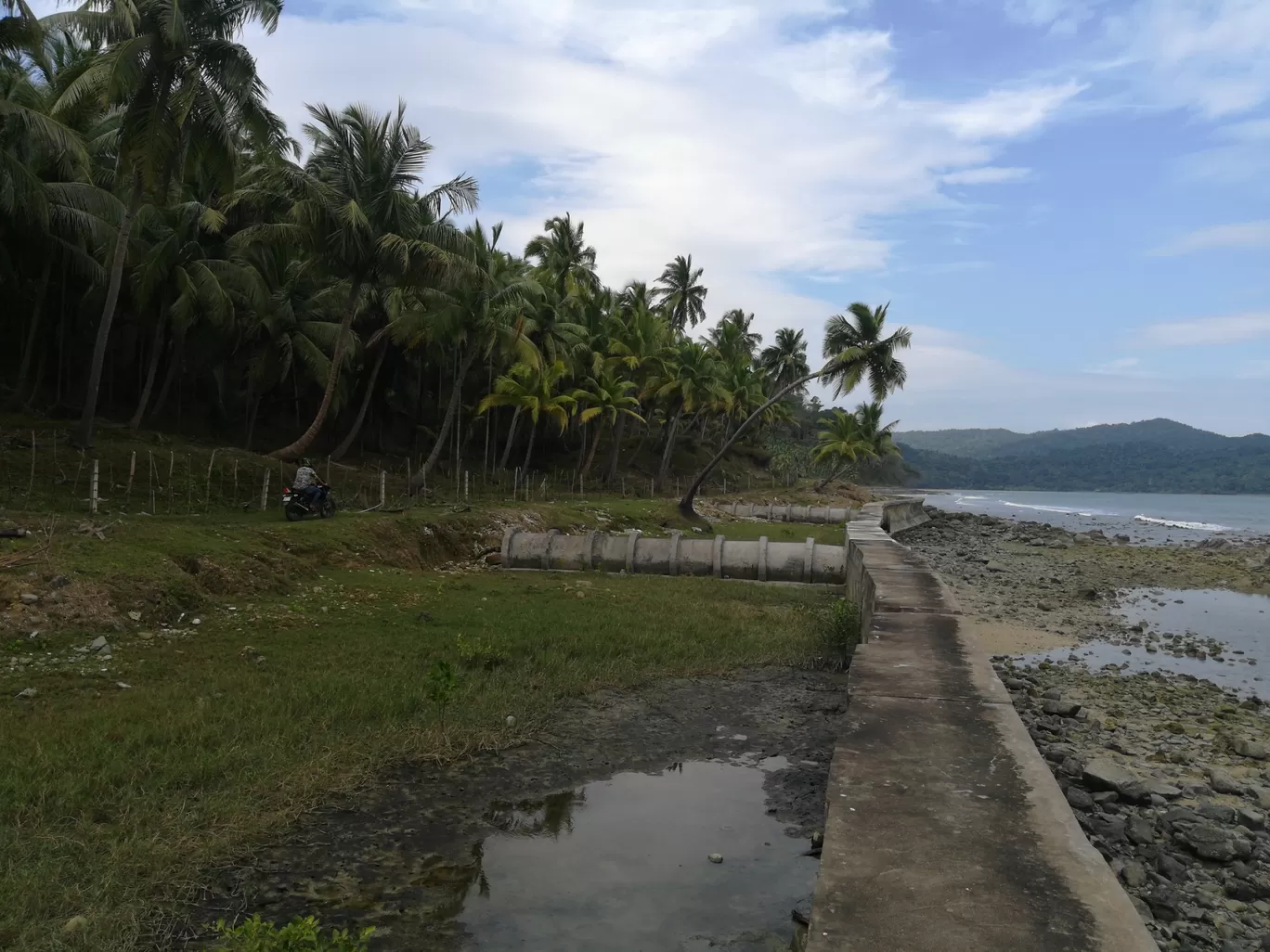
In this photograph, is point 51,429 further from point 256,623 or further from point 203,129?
point 256,623

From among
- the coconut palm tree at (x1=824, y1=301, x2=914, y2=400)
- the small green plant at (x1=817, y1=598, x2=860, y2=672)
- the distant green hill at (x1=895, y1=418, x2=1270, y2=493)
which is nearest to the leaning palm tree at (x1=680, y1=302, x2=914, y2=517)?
the coconut palm tree at (x1=824, y1=301, x2=914, y2=400)

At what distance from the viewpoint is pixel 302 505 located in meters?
16.1

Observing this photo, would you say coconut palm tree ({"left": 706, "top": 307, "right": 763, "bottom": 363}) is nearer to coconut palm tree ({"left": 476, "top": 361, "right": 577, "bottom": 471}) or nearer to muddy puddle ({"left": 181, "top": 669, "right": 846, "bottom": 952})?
coconut palm tree ({"left": 476, "top": 361, "right": 577, "bottom": 471})

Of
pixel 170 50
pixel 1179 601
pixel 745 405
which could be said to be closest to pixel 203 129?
pixel 170 50

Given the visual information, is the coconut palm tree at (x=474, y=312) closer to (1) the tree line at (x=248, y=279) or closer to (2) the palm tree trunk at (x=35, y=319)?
(1) the tree line at (x=248, y=279)

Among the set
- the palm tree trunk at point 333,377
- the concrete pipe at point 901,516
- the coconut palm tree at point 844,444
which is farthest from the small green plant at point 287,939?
the coconut palm tree at point 844,444

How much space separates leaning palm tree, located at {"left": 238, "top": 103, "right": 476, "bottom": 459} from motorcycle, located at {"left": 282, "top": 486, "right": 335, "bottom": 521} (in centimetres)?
583

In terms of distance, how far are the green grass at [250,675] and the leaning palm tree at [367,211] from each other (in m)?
8.77

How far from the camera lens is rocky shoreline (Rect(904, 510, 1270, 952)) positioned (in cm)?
524

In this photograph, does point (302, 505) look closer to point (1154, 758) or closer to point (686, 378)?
point (1154, 758)

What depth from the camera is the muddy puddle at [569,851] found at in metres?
4.27

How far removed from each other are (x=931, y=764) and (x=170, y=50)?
19.0m

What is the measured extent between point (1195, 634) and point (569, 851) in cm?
1640

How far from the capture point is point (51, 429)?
68.2 ft
